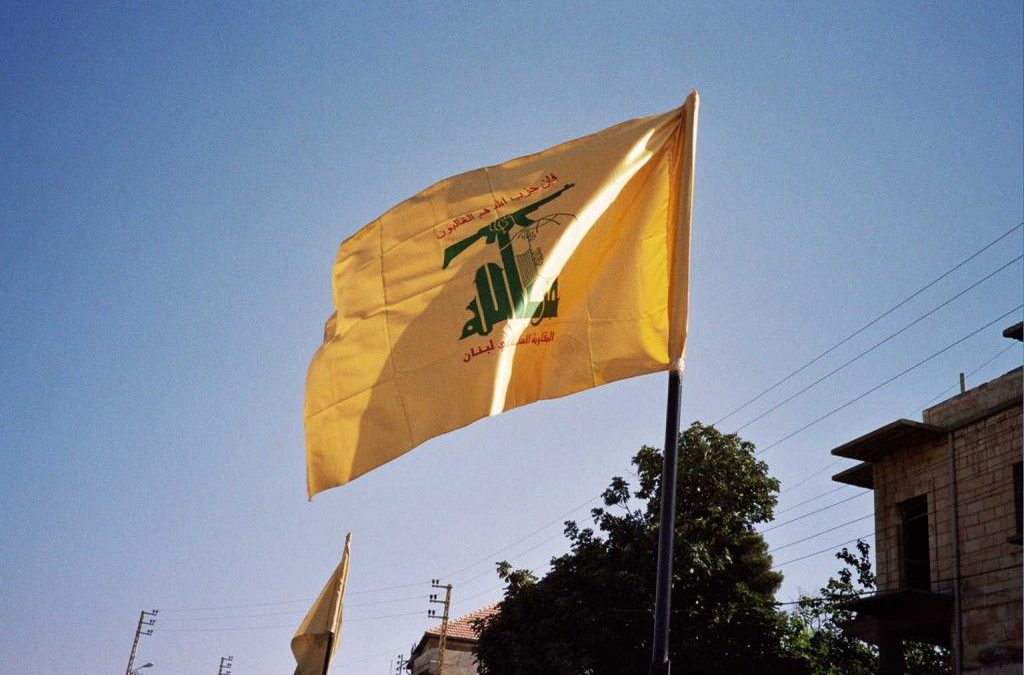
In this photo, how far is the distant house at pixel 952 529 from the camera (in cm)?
1619

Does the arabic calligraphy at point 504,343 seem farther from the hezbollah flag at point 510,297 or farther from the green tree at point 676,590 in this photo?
the green tree at point 676,590

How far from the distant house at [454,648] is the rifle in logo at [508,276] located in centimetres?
4414

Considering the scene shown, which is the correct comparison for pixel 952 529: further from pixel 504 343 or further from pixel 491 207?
pixel 504 343

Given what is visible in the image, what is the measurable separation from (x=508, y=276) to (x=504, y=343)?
0.47m

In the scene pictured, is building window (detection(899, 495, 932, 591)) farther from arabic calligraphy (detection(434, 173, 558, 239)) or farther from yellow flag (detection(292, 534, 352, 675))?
arabic calligraphy (detection(434, 173, 558, 239))

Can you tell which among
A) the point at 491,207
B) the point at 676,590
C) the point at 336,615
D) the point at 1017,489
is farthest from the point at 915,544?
the point at 491,207

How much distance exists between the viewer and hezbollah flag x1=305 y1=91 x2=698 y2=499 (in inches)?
206

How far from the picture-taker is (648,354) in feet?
16.7

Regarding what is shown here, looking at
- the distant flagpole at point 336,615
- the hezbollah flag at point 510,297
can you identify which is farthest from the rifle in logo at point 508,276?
the distant flagpole at point 336,615

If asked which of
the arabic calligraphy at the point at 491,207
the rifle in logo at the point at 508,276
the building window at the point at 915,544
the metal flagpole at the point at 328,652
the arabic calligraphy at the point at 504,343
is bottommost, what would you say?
the metal flagpole at the point at 328,652

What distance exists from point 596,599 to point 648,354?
2130cm

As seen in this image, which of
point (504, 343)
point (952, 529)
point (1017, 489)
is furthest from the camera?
point (952, 529)

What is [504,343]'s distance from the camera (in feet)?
17.4

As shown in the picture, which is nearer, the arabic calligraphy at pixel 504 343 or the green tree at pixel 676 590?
the arabic calligraphy at pixel 504 343
